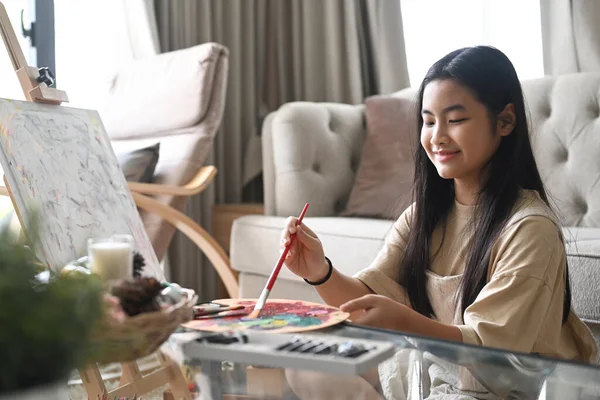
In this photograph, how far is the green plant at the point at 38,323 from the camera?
1.70ft

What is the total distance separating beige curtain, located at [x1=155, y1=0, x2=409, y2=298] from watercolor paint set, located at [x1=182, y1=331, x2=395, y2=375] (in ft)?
7.44

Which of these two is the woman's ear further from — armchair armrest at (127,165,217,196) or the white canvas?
armchair armrest at (127,165,217,196)

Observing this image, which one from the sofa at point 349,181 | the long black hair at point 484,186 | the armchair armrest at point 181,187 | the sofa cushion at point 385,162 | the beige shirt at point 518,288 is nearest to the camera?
the beige shirt at point 518,288

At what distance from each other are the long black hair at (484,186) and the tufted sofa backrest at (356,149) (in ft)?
2.43

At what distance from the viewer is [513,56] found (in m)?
2.83

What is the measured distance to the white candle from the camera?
34.5 inches

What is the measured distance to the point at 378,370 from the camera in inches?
31.6

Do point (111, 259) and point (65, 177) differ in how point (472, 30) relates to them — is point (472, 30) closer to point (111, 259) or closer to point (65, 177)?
point (65, 177)

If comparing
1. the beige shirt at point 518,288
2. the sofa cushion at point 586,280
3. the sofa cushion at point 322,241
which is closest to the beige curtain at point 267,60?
the sofa cushion at point 322,241

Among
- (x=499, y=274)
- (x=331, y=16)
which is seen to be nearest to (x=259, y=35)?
(x=331, y=16)

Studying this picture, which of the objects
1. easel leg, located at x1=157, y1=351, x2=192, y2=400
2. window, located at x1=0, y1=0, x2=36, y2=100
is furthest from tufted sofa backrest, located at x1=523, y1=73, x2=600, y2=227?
window, located at x1=0, y1=0, x2=36, y2=100

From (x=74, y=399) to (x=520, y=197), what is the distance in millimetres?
781

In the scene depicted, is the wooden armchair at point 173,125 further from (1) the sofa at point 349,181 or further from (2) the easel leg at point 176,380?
(2) the easel leg at point 176,380

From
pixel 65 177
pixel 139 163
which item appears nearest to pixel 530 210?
pixel 65 177
